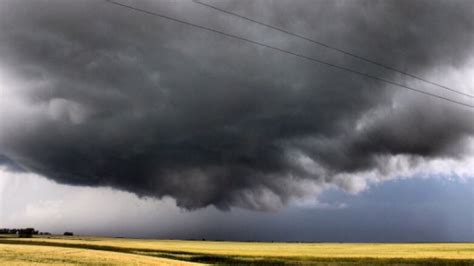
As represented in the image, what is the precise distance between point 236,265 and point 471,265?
37.0 meters

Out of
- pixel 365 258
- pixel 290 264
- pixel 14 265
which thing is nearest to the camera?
pixel 14 265

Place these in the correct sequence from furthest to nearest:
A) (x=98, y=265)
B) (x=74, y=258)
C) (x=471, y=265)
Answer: (x=471, y=265), (x=74, y=258), (x=98, y=265)

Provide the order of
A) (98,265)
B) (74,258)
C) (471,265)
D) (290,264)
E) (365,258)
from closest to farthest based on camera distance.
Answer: (98,265), (74,258), (471,265), (290,264), (365,258)

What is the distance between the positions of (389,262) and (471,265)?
1352cm

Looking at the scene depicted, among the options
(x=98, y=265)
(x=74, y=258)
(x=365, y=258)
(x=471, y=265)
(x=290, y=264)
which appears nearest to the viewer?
(x=98, y=265)

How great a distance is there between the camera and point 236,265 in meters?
73.3

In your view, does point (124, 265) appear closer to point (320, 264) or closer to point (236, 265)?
point (236, 265)

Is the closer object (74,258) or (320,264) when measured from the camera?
(74,258)

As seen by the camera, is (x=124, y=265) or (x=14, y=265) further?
(x=124, y=265)

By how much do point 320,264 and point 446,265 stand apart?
20.3m

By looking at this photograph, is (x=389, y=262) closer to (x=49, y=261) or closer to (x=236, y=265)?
(x=236, y=265)

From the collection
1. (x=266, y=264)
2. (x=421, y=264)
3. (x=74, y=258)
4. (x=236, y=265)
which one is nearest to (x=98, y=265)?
(x=74, y=258)

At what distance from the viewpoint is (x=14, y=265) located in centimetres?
3728

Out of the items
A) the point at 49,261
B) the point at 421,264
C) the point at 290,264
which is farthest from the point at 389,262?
the point at 49,261
